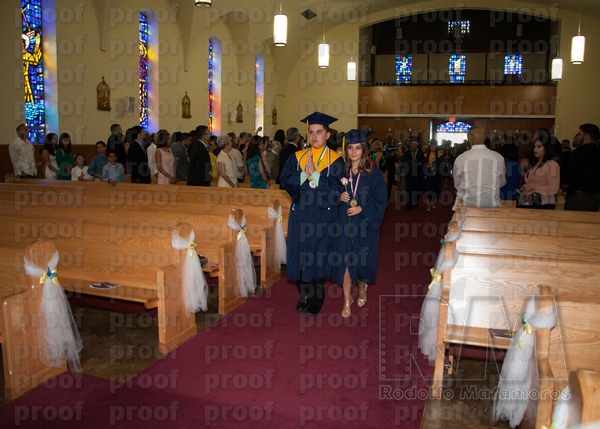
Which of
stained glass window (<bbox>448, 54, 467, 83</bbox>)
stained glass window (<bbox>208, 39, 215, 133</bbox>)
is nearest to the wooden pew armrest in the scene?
stained glass window (<bbox>208, 39, 215, 133</bbox>)

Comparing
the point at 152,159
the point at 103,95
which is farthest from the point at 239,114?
the point at 152,159

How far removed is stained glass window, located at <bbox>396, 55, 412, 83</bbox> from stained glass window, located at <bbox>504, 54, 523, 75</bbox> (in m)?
4.50

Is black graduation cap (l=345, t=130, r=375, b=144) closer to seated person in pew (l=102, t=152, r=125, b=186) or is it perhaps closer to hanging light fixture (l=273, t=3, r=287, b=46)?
seated person in pew (l=102, t=152, r=125, b=186)

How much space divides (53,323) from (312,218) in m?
2.31

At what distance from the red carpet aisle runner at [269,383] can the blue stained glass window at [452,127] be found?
19.7m

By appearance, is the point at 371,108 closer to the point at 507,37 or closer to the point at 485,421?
the point at 507,37

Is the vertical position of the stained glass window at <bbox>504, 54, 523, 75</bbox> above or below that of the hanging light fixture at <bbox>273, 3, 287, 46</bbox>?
above

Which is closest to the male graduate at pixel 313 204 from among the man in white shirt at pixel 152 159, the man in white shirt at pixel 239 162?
the man in white shirt at pixel 152 159

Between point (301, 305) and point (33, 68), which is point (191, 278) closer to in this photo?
point (301, 305)

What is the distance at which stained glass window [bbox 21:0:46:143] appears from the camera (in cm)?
1053

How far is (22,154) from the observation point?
920 cm

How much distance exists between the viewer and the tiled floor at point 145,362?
126 inches

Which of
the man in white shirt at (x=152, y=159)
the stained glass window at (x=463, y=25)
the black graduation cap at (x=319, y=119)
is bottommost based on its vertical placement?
the man in white shirt at (x=152, y=159)

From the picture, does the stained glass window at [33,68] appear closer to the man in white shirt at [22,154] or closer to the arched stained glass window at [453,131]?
the man in white shirt at [22,154]
